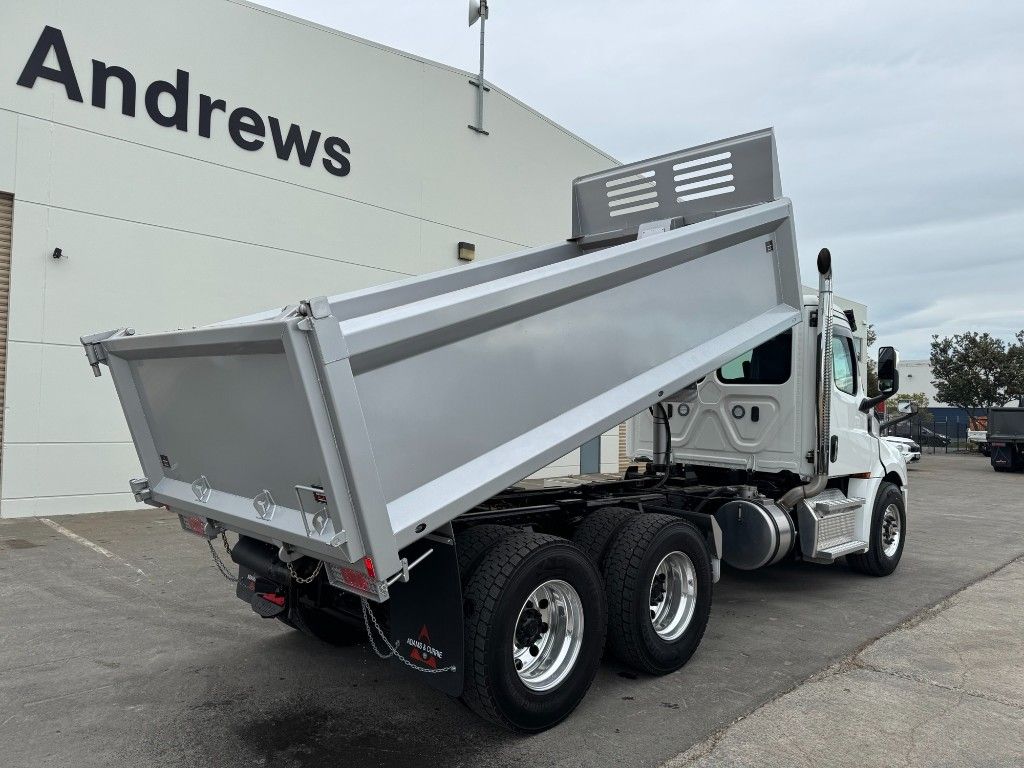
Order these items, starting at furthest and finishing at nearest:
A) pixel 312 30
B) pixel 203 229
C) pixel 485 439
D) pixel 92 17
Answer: pixel 312 30 < pixel 203 229 < pixel 92 17 < pixel 485 439

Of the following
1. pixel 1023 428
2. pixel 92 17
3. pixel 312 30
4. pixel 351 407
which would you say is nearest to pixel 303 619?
pixel 351 407

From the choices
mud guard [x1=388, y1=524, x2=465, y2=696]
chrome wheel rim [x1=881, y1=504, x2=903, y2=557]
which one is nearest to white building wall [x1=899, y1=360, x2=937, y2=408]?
chrome wheel rim [x1=881, y1=504, x2=903, y2=557]

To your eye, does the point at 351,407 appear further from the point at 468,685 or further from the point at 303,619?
the point at 303,619

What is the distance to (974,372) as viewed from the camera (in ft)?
121

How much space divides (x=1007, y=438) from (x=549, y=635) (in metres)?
23.9

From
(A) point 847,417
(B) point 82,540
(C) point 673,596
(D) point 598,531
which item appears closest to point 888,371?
(A) point 847,417

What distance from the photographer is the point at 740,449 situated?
22.0ft

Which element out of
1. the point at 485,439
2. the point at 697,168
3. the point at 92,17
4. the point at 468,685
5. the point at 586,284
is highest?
the point at 92,17

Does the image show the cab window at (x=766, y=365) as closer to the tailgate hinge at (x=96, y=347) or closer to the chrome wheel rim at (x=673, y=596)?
the chrome wheel rim at (x=673, y=596)

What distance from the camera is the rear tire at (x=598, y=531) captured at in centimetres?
449

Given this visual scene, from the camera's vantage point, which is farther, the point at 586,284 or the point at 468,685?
the point at 586,284

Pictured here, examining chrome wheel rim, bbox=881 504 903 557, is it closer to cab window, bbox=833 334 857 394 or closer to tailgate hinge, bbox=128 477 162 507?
cab window, bbox=833 334 857 394

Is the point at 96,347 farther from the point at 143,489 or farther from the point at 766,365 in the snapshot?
the point at 766,365

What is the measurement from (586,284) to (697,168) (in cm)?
245
